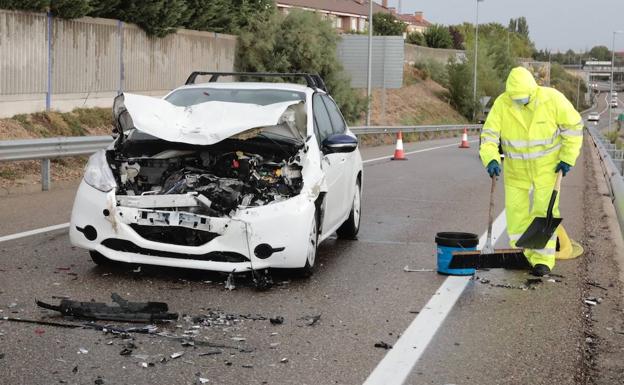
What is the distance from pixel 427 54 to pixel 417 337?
7253 centimetres

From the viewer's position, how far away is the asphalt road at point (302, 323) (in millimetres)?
4766

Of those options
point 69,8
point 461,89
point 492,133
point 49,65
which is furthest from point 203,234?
point 461,89

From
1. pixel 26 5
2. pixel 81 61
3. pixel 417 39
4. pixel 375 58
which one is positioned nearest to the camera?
pixel 26 5

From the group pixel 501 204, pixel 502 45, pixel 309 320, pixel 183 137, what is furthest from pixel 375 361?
pixel 502 45

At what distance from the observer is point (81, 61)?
20.7 meters

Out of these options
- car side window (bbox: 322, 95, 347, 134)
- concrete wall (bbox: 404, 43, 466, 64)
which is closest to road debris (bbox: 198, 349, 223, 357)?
car side window (bbox: 322, 95, 347, 134)

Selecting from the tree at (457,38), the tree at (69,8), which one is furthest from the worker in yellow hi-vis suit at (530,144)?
the tree at (457,38)

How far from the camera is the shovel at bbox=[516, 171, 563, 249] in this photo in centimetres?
757

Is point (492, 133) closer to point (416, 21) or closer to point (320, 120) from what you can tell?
point (320, 120)

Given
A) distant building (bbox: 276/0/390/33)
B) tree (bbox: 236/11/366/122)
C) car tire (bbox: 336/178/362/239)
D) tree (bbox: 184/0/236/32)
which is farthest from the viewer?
distant building (bbox: 276/0/390/33)

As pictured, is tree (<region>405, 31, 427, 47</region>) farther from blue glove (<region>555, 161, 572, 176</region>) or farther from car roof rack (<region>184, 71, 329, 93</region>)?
blue glove (<region>555, 161, 572, 176</region>)

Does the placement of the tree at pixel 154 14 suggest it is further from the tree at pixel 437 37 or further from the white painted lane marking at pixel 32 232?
the tree at pixel 437 37

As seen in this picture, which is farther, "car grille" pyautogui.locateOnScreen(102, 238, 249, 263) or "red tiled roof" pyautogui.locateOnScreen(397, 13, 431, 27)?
"red tiled roof" pyautogui.locateOnScreen(397, 13, 431, 27)

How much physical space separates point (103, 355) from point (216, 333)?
30.8 inches
